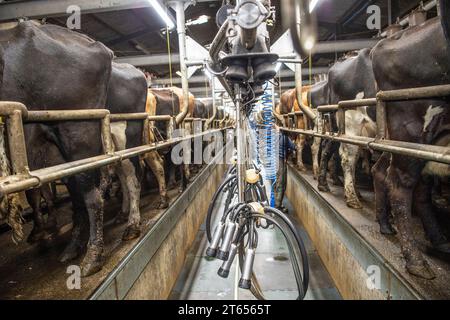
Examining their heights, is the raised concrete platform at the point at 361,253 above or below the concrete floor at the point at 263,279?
above

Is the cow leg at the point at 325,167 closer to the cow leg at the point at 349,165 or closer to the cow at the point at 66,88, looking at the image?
the cow leg at the point at 349,165

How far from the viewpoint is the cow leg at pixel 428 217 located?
2.18 metres

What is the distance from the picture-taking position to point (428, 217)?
226cm

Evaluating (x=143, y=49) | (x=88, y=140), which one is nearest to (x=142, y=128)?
(x=88, y=140)

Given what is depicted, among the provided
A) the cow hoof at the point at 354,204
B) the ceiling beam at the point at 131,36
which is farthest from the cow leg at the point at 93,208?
the ceiling beam at the point at 131,36

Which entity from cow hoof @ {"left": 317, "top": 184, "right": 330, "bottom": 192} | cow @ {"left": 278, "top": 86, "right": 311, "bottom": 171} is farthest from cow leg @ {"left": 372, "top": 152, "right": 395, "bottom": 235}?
cow @ {"left": 278, "top": 86, "right": 311, "bottom": 171}

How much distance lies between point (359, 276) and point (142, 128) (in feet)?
8.59

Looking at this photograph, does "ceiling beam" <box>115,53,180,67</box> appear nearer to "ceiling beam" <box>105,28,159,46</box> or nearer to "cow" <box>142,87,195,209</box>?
"ceiling beam" <box>105,28,159,46</box>

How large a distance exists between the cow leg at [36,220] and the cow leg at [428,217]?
328 cm

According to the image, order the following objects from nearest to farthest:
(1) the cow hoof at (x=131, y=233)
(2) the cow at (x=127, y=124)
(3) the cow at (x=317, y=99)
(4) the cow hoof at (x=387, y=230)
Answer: (4) the cow hoof at (x=387, y=230) < (1) the cow hoof at (x=131, y=233) < (2) the cow at (x=127, y=124) < (3) the cow at (x=317, y=99)

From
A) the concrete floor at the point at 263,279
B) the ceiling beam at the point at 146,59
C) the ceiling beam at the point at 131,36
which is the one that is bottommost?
the concrete floor at the point at 263,279

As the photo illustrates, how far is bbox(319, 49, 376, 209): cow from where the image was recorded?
3486mm

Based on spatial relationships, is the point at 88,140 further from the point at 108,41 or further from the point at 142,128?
the point at 108,41

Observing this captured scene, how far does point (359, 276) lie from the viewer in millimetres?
2361
